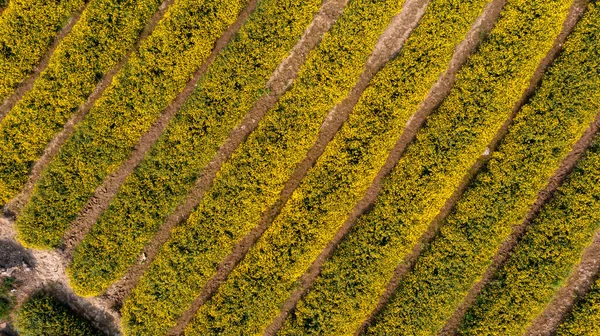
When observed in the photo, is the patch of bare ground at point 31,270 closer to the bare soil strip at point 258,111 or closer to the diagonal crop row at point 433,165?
the bare soil strip at point 258,111

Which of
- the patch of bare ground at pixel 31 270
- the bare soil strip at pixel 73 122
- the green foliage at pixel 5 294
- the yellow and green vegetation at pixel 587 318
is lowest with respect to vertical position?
the green foliage at pixel 5 294

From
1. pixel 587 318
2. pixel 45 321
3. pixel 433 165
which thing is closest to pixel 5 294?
pixel 45 321

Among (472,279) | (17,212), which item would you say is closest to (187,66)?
(17,212)

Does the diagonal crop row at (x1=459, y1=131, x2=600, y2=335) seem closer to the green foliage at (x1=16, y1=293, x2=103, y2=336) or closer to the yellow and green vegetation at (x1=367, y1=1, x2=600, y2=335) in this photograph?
the yellow and green vegetation at (x1=367, y1=1, x2=600, y2=335)

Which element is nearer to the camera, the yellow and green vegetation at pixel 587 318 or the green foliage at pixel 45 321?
the yellow and green vegetation at pixel 587 318

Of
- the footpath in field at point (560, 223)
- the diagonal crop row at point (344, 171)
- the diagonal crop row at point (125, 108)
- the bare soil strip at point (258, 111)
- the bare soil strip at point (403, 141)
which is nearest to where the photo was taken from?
the footpath in field at point (560, 223)

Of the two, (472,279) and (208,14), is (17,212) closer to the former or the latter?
(208,14)

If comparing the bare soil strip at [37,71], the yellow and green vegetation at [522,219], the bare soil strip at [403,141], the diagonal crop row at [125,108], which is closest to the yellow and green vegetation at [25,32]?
the bare soil strip at [37,71]
